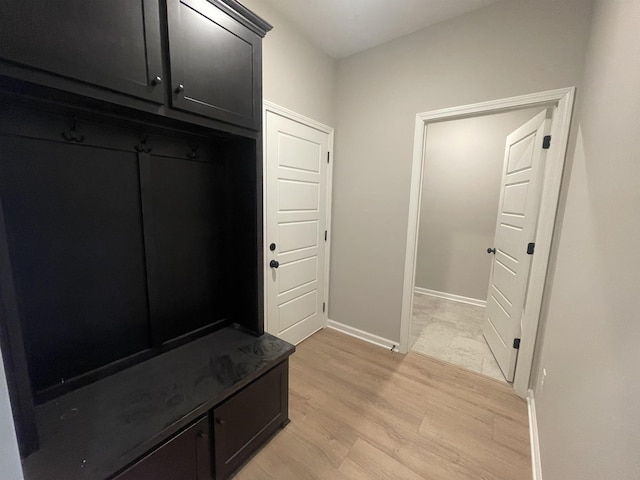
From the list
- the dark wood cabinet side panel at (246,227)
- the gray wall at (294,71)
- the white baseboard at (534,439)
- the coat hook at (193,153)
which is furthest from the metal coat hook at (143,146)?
the white baseboard at (534,439)

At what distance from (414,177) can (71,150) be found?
2259mm

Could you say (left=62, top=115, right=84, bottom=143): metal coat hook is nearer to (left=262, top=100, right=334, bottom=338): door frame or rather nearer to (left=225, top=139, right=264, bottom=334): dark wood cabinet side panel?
(left=225, top=139, right=264, bottom=334): dark wood cabinet side panel

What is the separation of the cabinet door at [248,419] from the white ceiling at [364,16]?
251cm

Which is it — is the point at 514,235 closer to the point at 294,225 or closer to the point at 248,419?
the point at 294,225

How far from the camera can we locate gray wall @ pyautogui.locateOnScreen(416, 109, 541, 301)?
11.3ft

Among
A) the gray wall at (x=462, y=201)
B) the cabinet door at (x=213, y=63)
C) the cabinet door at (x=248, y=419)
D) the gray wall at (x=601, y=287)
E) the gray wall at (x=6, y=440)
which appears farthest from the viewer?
the gray wall at (x=462, y=201)

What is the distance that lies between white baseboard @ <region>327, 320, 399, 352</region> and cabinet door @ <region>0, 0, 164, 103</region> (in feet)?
8.45

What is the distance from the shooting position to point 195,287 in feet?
5.21

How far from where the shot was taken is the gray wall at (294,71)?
1.94 m

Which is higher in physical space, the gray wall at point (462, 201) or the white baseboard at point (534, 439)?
the gray wall at point (462, 201)

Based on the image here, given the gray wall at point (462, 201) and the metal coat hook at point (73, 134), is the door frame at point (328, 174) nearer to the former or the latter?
the metal coat hook at point (73, 134)

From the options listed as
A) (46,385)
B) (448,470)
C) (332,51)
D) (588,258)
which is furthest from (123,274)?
(332,51)

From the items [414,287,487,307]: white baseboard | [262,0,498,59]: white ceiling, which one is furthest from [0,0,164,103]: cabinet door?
[414,287,487,307]: white baseboard

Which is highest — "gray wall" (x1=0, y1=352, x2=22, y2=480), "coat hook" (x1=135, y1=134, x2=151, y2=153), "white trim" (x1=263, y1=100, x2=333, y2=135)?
"white trim" (x1=263, y1=100, x2=333, y2=135)
